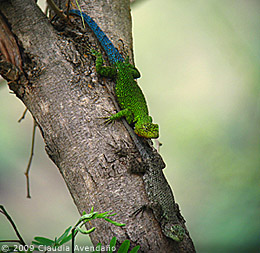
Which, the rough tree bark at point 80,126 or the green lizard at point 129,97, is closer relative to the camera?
the rough tree bark at point 80,126

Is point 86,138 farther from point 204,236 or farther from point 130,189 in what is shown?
point 204,236

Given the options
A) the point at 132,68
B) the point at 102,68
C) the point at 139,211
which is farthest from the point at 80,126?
the point at 132,68

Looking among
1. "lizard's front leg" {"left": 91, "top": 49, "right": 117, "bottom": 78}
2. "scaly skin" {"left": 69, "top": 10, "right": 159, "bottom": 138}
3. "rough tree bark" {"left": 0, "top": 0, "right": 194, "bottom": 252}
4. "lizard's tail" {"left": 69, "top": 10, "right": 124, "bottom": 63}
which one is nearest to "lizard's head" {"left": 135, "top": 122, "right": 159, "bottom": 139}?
"scaly skin" {"left": 69, "top": 10, "right": 159, "bottom": 138}

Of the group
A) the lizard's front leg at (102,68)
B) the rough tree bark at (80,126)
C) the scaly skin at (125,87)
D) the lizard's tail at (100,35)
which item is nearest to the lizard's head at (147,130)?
the scaly skin at (125,87)

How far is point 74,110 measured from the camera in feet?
4.92

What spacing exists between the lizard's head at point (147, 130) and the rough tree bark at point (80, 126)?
0.59ft

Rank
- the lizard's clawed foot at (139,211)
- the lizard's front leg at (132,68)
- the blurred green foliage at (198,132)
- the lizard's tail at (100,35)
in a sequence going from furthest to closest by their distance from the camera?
the blurred green foliage at (198,132), the lizard's front leg at (132,68), the lizard's tail at (100,35), the lizard's clawed foot at (139,211)

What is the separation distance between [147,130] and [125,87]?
14.2 inches

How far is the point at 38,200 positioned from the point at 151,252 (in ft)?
8.38

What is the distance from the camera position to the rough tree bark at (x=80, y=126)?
136cm

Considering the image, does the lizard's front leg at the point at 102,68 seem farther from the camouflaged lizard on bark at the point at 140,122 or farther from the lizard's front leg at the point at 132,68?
the lizard's front leg at the point at 132,68

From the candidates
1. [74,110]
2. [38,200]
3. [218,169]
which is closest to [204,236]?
[218,169]

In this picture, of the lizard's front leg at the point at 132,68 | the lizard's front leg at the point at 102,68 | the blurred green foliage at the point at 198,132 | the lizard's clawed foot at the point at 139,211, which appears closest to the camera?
the lizard's clawed foot at the point at 139,211

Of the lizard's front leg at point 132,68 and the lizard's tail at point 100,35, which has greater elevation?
the lizard's tail at point 100,35
